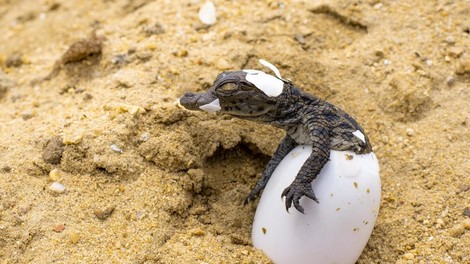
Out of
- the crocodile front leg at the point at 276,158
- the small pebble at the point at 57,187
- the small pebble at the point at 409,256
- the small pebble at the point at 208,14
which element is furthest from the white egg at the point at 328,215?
the small pebble at the point at 208,14

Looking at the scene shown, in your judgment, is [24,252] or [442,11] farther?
[442,11]

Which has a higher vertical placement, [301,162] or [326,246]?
[301,162]

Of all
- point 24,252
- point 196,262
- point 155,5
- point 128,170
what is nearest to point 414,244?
point 196,262

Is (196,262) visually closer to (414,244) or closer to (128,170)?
(128,170)

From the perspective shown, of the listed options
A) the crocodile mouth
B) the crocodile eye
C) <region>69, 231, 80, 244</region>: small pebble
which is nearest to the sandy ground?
<region>69, 231, 80, 244</region>: small pebble

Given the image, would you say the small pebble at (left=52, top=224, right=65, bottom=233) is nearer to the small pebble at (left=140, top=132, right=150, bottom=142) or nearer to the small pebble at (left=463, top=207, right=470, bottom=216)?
the small pebble at (left=140, top=132, right=150, bottom=142)

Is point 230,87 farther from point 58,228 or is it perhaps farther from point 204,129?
point 58,228
